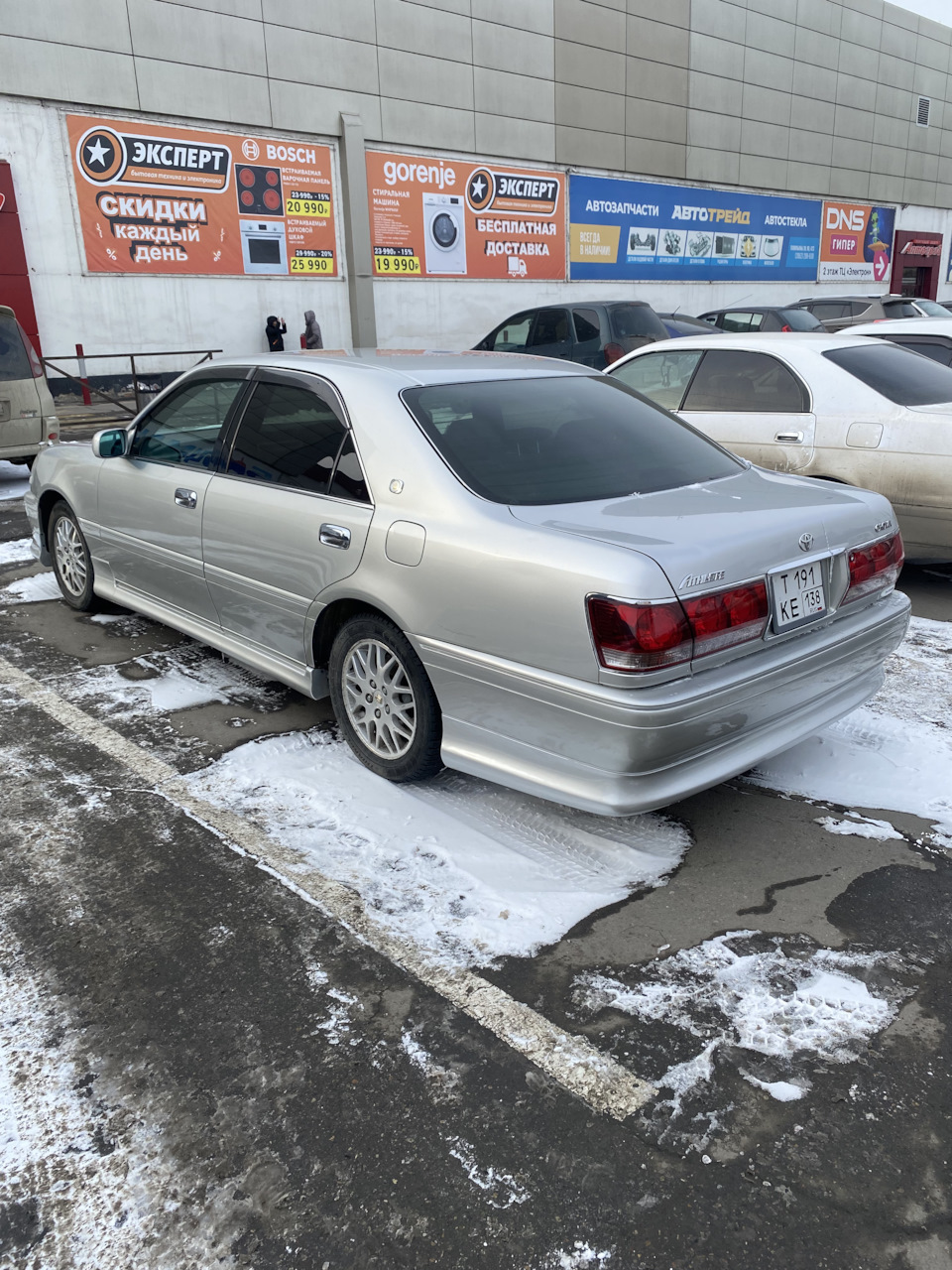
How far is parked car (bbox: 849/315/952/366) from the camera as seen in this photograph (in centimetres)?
771

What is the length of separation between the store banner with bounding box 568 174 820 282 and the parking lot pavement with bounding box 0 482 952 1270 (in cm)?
2389

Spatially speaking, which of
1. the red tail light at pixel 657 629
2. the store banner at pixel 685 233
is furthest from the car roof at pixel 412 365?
the store banner at pixel 685 233

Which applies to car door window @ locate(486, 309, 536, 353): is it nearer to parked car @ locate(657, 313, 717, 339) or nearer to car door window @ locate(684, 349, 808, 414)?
parked car @ locate(657, 313, 717, 339)

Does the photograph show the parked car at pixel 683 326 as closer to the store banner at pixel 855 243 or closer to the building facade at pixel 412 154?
the building facade at pixel 412 154

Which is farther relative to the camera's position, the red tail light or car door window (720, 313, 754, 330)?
car door window (720, 313, 754, 330)

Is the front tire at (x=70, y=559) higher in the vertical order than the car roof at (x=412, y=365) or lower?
lower

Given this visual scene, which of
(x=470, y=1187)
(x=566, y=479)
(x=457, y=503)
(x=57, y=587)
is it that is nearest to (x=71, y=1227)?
(x=470, y=1187)

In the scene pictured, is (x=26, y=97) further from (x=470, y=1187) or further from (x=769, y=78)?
(x=769, y=78)

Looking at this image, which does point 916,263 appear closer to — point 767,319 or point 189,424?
point 767,319

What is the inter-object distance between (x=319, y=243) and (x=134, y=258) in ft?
13.8

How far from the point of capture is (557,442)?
11.8ft

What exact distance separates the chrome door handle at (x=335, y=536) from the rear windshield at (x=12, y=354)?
7.90m

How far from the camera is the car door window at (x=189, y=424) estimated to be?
4348 mm

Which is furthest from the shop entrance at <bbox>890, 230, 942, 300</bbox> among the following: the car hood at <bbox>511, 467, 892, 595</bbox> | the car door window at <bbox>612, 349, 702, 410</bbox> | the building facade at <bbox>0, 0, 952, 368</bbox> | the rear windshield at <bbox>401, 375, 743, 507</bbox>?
the car hood at <bbox>511, 467, 892, 595</bbox>
